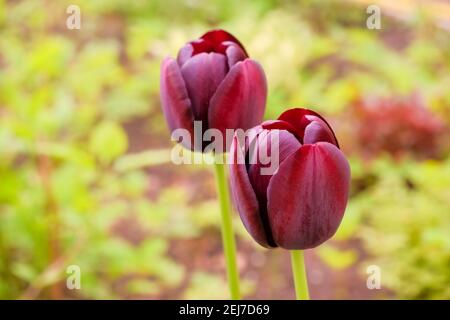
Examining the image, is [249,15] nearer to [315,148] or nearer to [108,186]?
[108,186]

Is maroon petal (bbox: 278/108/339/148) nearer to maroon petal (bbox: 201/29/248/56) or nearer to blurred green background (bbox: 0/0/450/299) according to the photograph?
maroon petal (bbox: 201/29/248/56)

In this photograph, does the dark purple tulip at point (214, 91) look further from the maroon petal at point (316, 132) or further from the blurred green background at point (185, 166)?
the blurred green background at point (185, 166)

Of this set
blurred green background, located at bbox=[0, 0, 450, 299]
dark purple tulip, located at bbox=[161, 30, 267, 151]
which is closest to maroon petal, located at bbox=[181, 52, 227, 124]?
dark purple tulip, located at bbox=[161, 30, 267, 151]

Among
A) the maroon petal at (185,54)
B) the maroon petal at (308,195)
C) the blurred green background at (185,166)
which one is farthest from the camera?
the blurred green background at (185,166)

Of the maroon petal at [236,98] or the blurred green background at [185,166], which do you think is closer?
the maroon petal at [236,98]

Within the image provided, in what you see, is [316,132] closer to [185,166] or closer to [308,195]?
[308,195]

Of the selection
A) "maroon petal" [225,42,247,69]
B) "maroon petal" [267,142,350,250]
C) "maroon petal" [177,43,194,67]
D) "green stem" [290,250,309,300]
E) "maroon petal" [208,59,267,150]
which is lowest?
"green stem" [290,250,309,300]

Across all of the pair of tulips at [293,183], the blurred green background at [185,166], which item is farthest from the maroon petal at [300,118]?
the blurred green background at [185,166]
